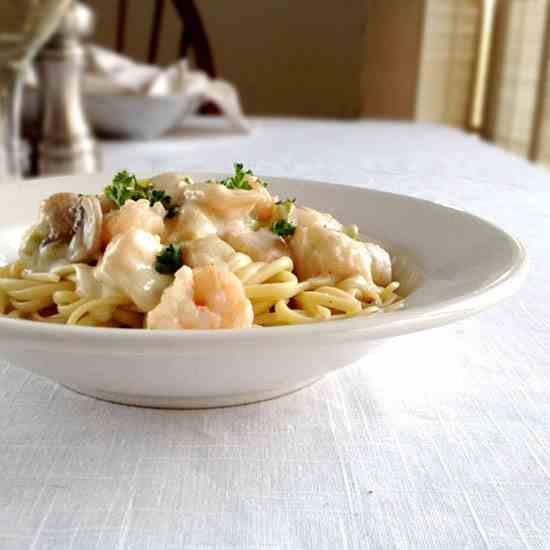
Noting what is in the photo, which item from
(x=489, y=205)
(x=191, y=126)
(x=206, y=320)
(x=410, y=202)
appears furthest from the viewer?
(x=191, y=126)

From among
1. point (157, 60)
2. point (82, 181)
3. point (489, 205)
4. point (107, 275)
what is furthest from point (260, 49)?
point (107, 275)

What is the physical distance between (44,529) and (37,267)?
37 centimetres

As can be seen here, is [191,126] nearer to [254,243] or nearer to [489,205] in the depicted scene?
[489,205]

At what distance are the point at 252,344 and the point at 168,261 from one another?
201 mm

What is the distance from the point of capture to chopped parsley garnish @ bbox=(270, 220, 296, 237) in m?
0.80

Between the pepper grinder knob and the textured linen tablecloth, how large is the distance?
129 cm

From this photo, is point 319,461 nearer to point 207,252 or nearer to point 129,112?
point 207,252

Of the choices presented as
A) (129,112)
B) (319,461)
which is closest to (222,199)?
(319,461)

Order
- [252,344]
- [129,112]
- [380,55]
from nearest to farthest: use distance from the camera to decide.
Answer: [252,344] < [129,112] < [380,55]

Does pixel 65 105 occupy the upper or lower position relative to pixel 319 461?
upper

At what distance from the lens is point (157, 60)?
5035 millimetres

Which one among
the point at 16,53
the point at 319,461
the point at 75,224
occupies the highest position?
the point at 16,53

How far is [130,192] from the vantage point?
783 millimetres

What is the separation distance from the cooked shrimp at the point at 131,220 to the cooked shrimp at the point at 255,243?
2.9 inches
